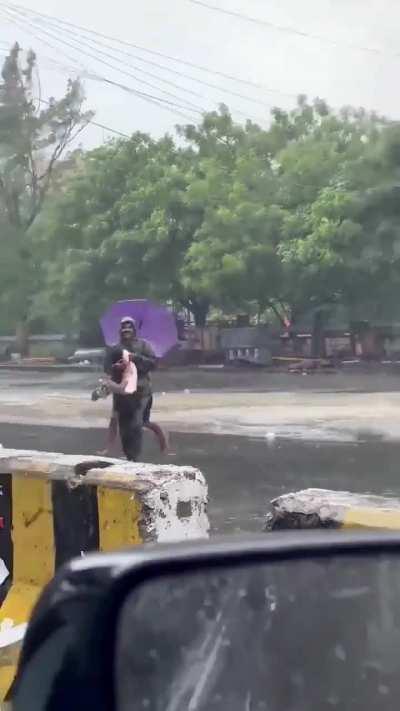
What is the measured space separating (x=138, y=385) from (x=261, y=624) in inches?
404

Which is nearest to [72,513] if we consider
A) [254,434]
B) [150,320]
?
[254,434]

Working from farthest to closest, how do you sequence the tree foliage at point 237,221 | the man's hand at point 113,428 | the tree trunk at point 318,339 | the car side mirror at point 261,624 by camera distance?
the tree trunk at point 318,339 < the tree foliage at point 237,221 < the man's hand at point 113,428 < the car side mirror at point 261,624

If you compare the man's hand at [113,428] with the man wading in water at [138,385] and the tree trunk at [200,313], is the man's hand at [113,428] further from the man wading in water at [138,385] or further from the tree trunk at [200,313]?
the tree trunk at [200,313]

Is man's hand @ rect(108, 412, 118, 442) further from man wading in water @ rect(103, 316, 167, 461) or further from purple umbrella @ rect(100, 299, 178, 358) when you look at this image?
purple umbrella @ rect(100, 299, 178, 358)

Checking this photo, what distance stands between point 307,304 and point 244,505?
2678 centimetres

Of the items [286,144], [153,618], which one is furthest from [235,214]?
[153,618]

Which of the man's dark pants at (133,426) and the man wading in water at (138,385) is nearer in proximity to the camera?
the man wading in water at (138,385)

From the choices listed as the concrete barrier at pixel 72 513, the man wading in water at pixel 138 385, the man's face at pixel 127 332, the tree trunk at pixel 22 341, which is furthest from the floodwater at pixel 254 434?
the tree trunk at pixel 22 341

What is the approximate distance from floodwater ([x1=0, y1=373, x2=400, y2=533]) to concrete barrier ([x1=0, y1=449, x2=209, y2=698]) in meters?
3.79

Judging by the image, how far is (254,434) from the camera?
16609 millimetres

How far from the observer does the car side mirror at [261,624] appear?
1490 millimetres

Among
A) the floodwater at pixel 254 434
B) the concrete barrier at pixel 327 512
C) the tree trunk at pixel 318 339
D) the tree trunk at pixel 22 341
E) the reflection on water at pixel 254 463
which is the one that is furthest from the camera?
the tree trunk at pixel 22 341

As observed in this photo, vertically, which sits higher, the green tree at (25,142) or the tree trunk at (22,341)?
the green tree at (25,142)

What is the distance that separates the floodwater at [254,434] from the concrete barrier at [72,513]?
3788 millimetres
